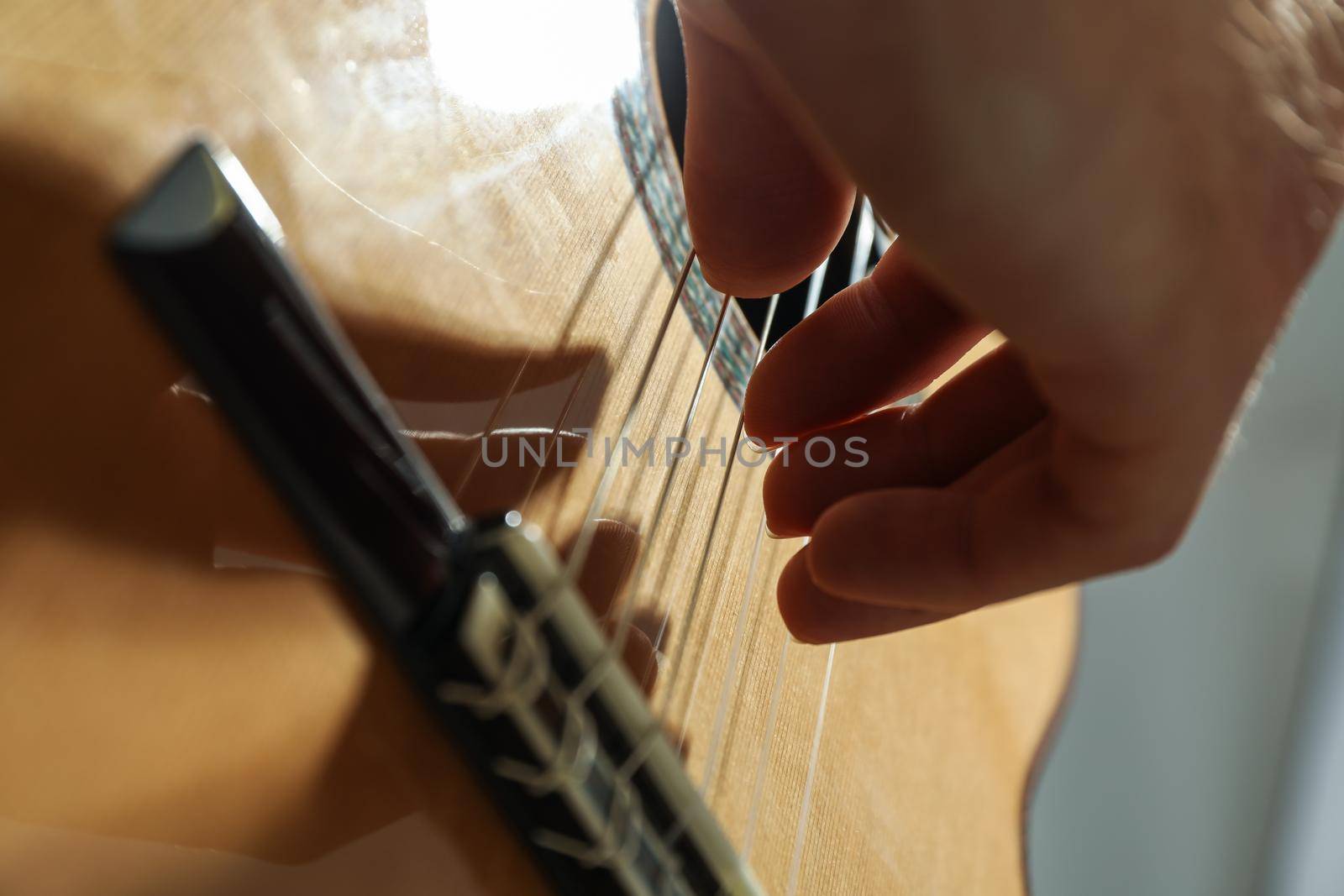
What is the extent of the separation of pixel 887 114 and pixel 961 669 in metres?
0.41

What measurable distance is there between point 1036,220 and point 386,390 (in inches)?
7.1

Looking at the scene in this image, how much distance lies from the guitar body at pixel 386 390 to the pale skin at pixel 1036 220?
0.15ft

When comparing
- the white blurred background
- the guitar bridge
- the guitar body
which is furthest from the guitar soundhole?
the white blurred background

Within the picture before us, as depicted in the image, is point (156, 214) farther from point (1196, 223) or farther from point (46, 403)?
point (1196, 223)

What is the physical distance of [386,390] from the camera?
27cm

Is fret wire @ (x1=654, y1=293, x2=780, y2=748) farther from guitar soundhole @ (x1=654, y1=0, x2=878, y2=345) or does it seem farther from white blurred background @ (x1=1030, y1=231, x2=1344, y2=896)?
white blurred background @ (x1=1030, y1=231, x2=1344, y2=896)

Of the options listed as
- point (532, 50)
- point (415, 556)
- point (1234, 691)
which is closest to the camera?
point (415, 556)

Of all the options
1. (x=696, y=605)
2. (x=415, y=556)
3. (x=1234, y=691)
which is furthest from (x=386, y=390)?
(x=1234, y=691)

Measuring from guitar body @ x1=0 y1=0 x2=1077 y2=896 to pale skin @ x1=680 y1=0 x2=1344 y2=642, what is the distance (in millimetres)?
47

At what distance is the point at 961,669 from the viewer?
1.84 feet

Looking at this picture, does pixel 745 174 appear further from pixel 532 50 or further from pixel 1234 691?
pixel 1234 691

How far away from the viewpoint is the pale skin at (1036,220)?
0.23 m

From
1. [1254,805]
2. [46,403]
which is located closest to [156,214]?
[46,403]

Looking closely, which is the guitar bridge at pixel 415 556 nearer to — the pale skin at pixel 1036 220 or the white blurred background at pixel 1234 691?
the pale skin at pixel 1036 220
